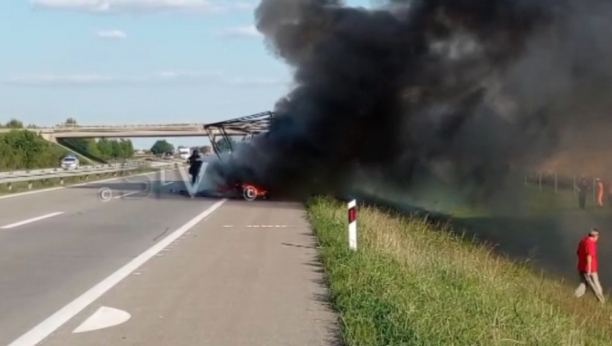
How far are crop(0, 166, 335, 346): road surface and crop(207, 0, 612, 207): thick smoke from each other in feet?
27.1

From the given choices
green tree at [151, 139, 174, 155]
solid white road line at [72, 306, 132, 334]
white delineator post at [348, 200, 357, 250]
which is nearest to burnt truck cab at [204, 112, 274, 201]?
white delineator post at [348, 200, 357, 250]

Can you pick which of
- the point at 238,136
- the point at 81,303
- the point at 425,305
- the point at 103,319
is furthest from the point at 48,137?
the point at 425,305

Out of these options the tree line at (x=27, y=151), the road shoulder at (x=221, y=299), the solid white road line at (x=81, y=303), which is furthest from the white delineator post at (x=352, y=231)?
the tree line at (x=27, y=151)

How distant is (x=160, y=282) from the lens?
11273 mm

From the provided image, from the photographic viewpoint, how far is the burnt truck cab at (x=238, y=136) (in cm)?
3066

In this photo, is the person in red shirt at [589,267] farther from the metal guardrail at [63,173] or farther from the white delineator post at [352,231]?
the metal guardrail at [63,173]

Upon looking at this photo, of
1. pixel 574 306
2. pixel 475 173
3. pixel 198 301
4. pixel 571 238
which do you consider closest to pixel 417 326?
pixel 198 301

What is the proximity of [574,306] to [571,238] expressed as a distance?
15.1m

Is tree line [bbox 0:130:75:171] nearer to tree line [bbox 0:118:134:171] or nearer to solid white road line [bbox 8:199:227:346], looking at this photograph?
tree line [bbox 0:118:134:171]

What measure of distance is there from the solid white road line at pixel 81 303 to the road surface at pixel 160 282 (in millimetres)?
11

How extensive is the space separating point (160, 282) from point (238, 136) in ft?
74.9

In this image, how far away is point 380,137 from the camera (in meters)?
29.9

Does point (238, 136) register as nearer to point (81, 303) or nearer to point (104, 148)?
point (81, 303)

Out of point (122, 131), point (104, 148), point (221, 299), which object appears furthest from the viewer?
point (104, 148)
